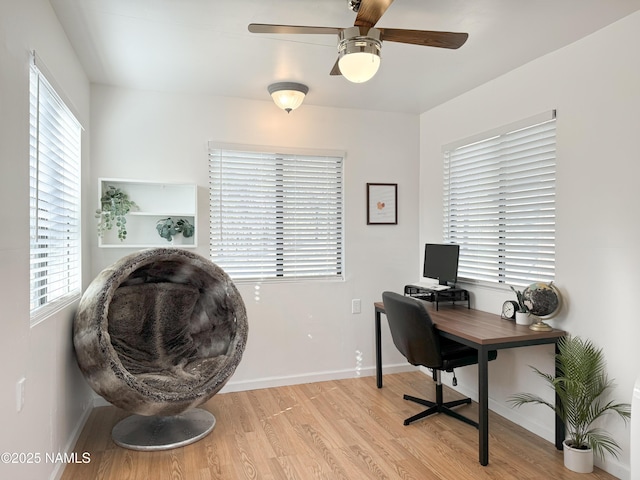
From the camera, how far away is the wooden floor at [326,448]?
2.64 meters

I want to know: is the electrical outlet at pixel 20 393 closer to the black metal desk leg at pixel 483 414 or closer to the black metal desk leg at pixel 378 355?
the black metal desk leg at pixel 483 414

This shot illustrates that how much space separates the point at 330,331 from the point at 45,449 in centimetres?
244

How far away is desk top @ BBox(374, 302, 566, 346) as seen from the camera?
2816 mm

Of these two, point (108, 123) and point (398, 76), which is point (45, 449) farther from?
point (398, 76)

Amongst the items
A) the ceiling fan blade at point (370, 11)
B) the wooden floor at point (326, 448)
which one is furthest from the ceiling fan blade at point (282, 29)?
the wooden floor at point (326, 448)

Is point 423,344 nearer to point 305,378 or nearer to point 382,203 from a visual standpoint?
point 305,378

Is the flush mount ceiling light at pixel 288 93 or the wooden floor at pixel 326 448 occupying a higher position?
the flush mount ceiling light at pixel 288 93

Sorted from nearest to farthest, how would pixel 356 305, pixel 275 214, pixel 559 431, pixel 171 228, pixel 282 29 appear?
pixel 282 29 < pixel 559 431 < pixel 171 228 < pixel 275 214 < pixel 356 305

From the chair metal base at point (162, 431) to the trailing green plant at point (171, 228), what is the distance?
134 centimetres

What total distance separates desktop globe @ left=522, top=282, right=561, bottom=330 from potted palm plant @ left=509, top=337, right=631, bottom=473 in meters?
0.22

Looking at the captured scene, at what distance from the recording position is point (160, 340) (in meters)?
3.41

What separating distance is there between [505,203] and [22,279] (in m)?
3.03

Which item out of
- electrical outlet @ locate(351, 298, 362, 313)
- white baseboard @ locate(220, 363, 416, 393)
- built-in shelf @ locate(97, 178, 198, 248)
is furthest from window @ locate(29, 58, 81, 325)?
electrical outlet @ locate(351, 298, 362, 313)

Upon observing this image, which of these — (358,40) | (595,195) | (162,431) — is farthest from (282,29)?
(162,431)
